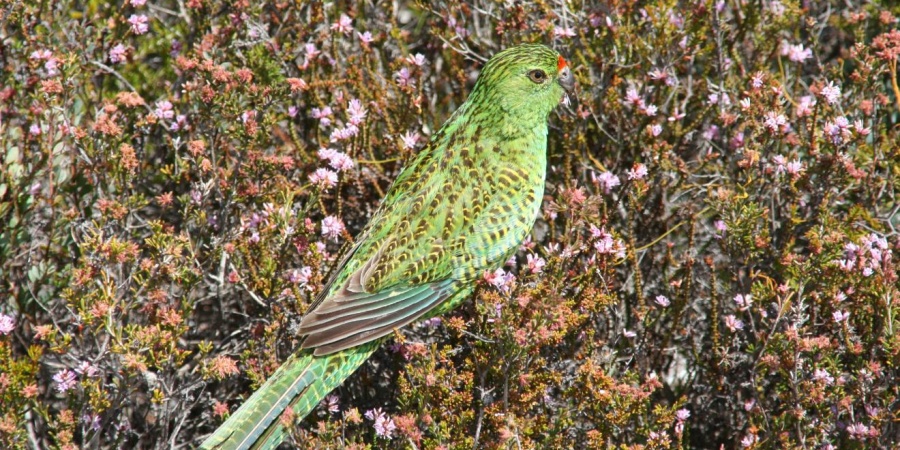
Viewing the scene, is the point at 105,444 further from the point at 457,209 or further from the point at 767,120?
the point at 767,120

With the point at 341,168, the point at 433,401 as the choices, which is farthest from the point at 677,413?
the point at 341,168

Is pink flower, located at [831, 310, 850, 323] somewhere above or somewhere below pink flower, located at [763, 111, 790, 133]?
below

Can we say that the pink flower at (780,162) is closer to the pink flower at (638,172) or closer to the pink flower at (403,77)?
the pink flower at (638,172)

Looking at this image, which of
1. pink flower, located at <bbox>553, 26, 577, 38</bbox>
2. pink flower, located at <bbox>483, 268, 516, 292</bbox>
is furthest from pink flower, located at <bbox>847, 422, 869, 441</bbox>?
pink flower, located at <bbox>553, 26, 577, 38</bbox>

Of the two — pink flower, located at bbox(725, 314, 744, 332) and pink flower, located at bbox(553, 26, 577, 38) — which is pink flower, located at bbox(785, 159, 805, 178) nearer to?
pink flower, located at bbox(725, 314, 744, 332)

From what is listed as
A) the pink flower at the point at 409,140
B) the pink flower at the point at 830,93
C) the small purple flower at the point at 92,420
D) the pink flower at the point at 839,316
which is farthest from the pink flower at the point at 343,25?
the pink flower at the point at 839,316

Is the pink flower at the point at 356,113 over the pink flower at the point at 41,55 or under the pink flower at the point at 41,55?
under

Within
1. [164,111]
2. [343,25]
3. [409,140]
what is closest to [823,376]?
[409,140]
